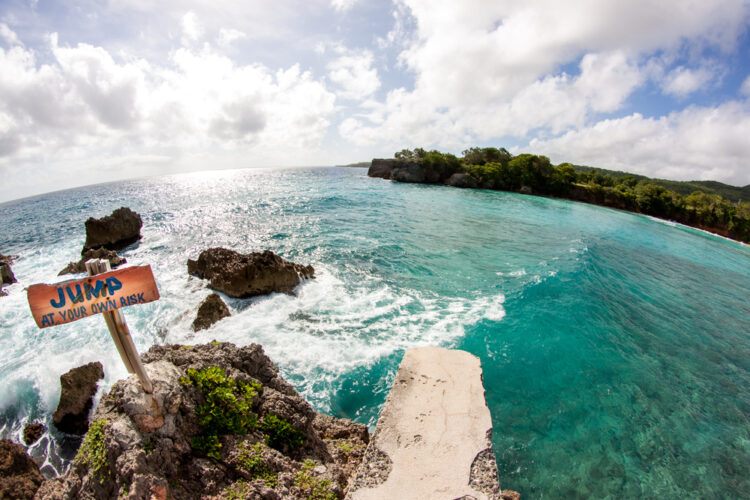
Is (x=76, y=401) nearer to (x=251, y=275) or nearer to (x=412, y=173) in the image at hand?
(x=251, y=275)

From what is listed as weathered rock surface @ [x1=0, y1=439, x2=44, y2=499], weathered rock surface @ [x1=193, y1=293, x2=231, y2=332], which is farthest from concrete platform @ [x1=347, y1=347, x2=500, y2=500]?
weathered rock surface @ [x1=193, y1=293, x2=231, y2=332]

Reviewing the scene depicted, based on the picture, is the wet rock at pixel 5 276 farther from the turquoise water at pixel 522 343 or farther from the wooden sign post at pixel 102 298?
the wooden sign post at pixel 102 298

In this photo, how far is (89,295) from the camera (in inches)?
163

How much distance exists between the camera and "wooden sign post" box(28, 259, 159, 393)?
3.91 meters

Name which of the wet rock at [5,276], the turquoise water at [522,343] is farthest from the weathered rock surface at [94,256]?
the wet rock at [5,276]

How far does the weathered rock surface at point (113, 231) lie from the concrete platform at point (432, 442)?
92.1 feet

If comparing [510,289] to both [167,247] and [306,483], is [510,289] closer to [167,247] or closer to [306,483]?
[306,483]

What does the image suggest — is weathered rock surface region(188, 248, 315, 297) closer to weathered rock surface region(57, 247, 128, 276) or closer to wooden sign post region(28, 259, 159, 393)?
weathered rock surface region(57, 247, 128, 276)

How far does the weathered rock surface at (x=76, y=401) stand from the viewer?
7.85 metres

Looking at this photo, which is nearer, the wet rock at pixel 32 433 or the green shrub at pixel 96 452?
the green shrub at pixel 96 452

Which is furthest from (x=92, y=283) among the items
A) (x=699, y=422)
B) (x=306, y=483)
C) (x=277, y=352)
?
(x=699, y=422)

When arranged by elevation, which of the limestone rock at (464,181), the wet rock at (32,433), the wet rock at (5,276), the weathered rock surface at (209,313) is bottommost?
the wet rock at (5,276)

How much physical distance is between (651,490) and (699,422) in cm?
369

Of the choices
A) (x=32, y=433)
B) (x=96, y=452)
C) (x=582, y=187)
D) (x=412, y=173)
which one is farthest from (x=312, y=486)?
(x=582, y=187)
